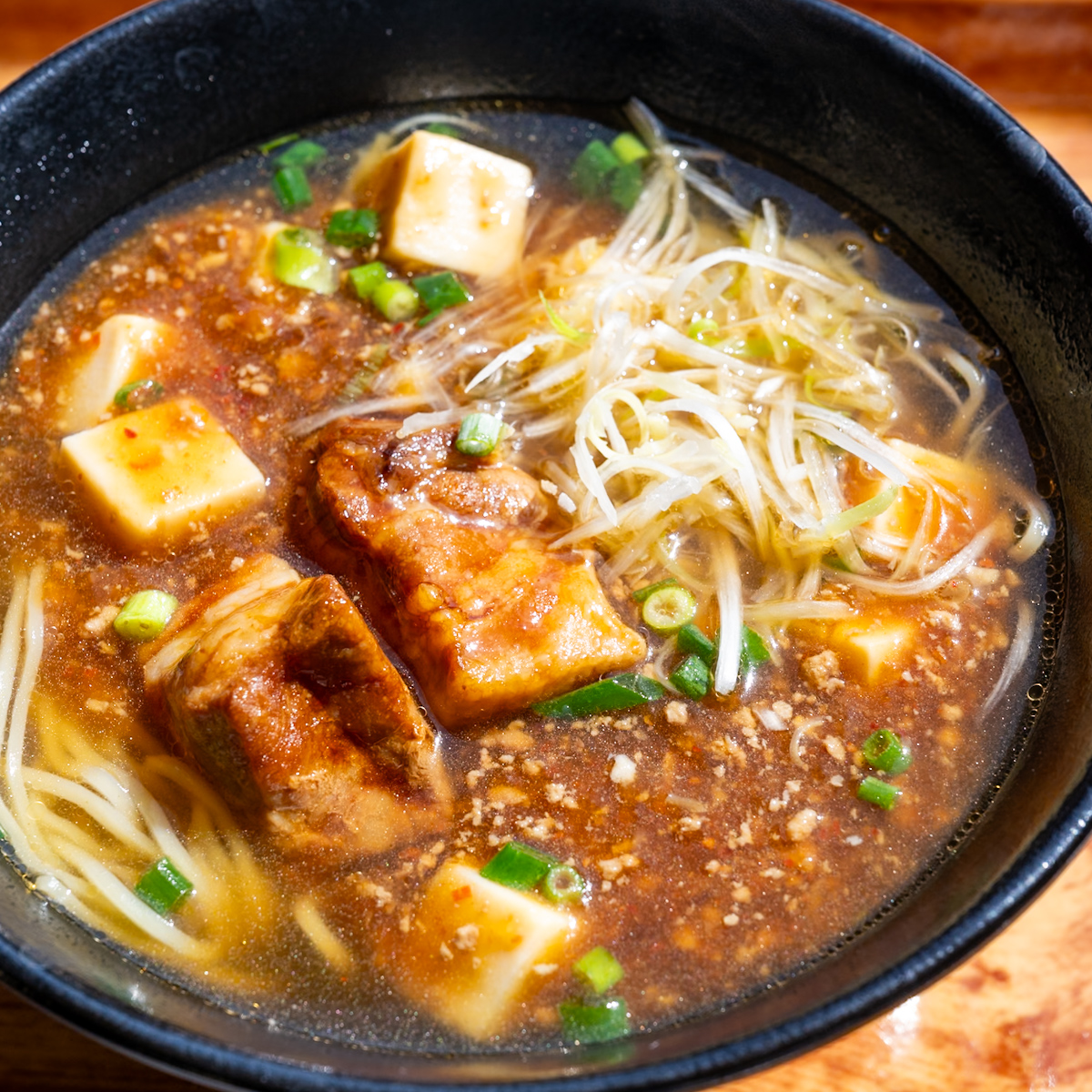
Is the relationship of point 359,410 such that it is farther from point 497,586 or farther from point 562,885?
point 562,885

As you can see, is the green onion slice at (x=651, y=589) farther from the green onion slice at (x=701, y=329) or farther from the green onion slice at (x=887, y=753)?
the green onion slice at (x=701, y=329)

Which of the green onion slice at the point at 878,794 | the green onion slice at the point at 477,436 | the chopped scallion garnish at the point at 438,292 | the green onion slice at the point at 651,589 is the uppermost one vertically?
the chopped scallion garnish at the point at 438,292

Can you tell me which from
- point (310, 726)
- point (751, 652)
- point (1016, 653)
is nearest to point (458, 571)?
point (310, 726)

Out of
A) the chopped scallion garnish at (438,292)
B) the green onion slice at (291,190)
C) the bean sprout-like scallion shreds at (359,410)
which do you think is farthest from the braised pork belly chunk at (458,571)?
the green onion slice at (291,190)

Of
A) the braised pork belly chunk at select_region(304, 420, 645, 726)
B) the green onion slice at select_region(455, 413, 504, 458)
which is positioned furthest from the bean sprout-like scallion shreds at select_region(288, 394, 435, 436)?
the green onion slice at select_region(455, 413, 504, 458)

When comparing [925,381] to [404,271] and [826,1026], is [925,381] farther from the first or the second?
[826,1026]

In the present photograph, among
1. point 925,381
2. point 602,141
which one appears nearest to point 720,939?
point 925,381
